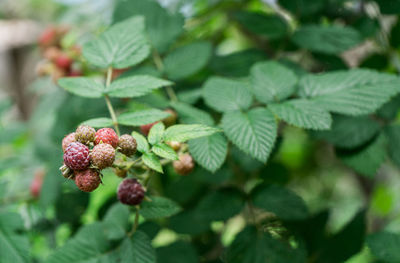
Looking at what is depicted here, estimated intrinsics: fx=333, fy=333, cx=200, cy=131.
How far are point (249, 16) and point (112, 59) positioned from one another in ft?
1.43

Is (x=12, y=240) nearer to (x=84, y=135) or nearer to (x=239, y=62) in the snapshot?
(x=84, y=135)

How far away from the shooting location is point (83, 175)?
0.45m

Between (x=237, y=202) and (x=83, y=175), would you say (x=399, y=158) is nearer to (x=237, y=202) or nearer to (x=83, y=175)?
(x=237, y=202)

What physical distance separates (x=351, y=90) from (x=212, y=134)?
283 mm

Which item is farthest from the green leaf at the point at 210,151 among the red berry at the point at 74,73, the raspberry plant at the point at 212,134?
the red berry at the point at 74,73

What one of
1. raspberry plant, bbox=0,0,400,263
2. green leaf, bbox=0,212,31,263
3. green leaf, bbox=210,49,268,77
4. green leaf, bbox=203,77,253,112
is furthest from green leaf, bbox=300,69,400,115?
green leaf, bbox=0,212,31,263

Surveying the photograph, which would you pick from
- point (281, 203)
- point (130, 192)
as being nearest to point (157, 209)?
point (130, 192)

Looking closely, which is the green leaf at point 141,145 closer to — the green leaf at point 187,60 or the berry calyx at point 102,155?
the berry calyx at point 102,155

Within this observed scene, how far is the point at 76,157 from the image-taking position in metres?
0.44

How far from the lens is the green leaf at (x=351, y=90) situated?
610mm

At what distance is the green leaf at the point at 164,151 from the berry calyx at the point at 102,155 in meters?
0.07

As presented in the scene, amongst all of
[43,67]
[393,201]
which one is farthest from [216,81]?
[393,201]

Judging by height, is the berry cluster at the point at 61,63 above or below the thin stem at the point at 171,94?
above

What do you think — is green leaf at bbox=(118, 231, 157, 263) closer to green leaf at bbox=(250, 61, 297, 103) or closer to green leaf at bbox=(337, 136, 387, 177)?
green leaf at bbox=(250, 61, 297, 103)
